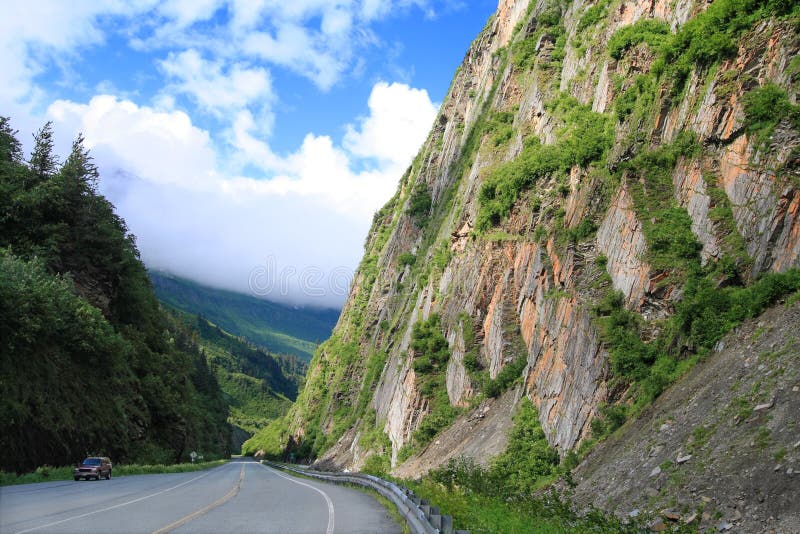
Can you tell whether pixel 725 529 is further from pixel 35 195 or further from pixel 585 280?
pixel 35 195

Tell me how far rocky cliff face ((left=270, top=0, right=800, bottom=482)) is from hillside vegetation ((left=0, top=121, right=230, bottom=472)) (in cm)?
1809

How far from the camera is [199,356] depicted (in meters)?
122

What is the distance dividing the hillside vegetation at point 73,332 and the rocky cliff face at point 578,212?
59.3ft

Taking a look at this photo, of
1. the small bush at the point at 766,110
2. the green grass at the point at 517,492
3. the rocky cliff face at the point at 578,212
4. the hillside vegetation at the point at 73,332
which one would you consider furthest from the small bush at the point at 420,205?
the small bush at the point at 766,110

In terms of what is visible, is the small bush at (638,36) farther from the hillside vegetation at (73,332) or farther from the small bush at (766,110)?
the hillside vegetation at (73,332)

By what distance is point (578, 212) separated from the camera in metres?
26.1

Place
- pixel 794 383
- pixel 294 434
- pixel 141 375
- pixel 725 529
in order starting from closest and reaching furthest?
pixel 725 529, pixel 794 383, pixel 141 375, pixel 294 434

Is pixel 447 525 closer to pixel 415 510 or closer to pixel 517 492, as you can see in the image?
pixel 415 510

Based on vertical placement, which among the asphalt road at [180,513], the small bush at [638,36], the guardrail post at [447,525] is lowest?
the asphalt road at [180,513]

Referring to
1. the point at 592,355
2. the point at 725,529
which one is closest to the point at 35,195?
the point at 592,355

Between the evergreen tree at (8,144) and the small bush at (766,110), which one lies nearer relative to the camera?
the small bush at (766,110)

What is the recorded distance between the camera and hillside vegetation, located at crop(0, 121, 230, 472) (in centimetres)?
2836

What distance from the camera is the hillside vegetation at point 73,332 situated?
28359 mm

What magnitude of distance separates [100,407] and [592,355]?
3018 centimetres
